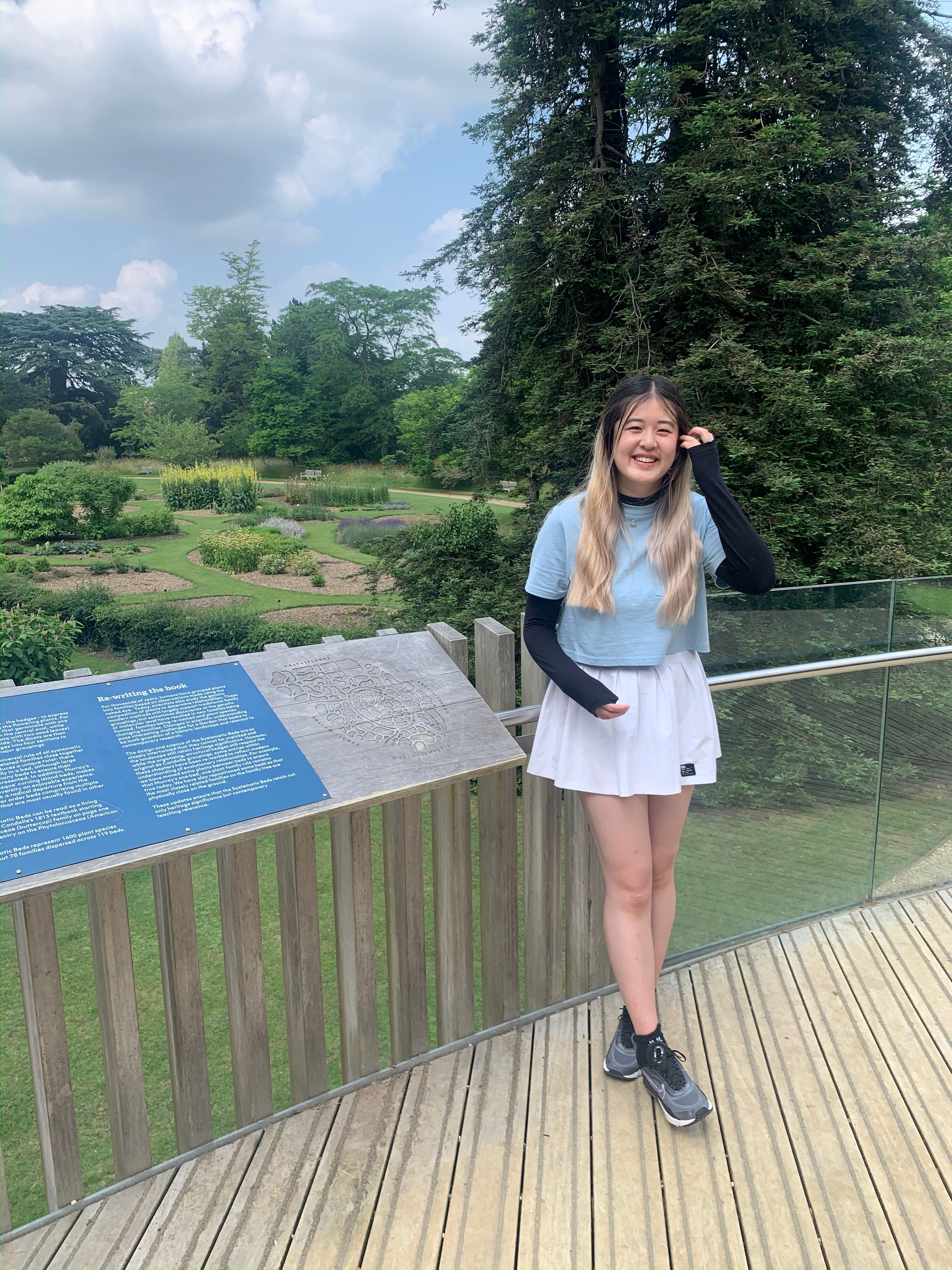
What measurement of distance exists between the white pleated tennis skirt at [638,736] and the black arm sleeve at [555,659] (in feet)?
0.19

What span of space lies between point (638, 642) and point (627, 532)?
24 cm

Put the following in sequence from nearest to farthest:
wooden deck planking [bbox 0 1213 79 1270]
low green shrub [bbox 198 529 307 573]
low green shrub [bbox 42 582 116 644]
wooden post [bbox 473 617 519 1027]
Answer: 1. wooden deck planking [bbox 0 1213 79 1270]
2. wooden post [bbox 473 617 519 1027]
3. low green shrub [bbox 42 582 116 644]
4. low green shrub [bbox 198 529 307 573]

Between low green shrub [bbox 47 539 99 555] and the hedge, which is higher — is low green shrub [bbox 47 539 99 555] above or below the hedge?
below

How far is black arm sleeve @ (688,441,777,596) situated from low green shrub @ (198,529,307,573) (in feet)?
32.9

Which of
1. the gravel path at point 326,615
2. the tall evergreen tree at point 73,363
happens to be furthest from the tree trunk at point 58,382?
the gravel path at point 326,615

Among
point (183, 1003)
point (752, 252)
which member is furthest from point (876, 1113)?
point (752, 252)

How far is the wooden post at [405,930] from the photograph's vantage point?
2020mm

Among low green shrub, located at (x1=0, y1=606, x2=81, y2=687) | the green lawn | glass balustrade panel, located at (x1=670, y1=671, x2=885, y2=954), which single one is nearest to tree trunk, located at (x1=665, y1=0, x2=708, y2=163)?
the green lawn

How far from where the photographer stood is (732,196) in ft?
25.6

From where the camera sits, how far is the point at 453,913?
2.12 m

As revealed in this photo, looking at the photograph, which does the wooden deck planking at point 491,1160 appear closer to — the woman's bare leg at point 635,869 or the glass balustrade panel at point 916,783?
the woman's bare leg at point 635,869

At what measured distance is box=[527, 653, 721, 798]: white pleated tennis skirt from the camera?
5.96ft

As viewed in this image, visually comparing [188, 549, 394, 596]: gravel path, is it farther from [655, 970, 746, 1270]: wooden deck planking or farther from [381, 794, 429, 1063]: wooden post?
[655, 970, 746, 1270]: wooden deck planking

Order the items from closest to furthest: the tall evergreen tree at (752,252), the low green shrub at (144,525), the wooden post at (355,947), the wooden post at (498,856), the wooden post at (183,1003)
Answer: the wooden post at (183,1003) → the wooden post at (355,947) → the wooden post at (498,856) → the tall evergreen tree at (752,252) → the low green shrub at (144,525)
